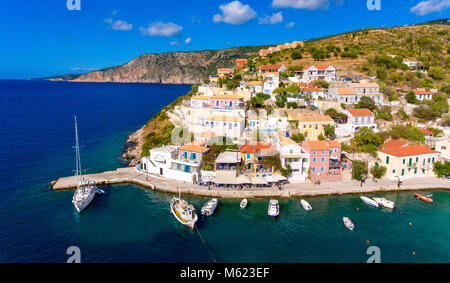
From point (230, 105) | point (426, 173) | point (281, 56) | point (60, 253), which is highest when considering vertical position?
point (281, 56)

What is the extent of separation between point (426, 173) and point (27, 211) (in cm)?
4686

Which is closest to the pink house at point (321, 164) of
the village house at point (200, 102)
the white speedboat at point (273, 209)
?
the white speedboat at point (273, 209)

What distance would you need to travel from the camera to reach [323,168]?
32.6 meters

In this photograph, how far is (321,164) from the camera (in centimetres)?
3244

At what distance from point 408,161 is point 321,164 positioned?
11.3 m

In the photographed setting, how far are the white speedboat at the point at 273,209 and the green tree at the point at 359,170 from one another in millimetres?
12384

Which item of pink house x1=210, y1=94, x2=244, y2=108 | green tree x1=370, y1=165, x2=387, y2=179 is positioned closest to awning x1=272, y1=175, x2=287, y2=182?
green tree x1=370, y1=165, x2=387, y2=179

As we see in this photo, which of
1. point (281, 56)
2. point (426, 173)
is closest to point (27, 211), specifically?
point (426, 173)

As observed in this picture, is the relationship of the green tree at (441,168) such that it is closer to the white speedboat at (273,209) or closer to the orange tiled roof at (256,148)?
the orange tiled roof at (256,148)

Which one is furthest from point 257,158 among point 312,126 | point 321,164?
point 312,126

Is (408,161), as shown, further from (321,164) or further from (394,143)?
(321,164)

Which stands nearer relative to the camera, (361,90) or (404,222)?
(404,222)

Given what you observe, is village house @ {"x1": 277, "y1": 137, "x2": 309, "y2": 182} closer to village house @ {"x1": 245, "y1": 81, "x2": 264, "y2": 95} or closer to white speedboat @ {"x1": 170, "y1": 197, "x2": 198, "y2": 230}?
white speedboat @ {"x1": 170, "y1": 197, "x2": 198, "y2": 230}

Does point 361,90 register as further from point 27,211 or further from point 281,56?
point 27,211
